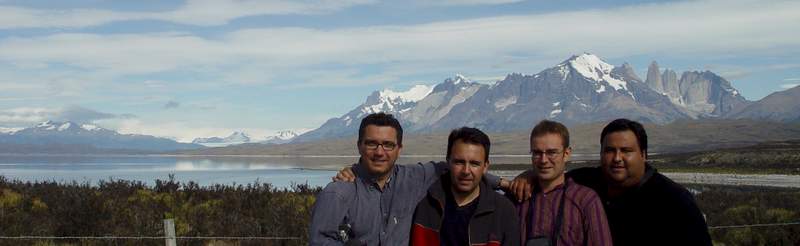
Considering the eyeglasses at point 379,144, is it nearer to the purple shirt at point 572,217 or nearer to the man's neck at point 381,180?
the man's neck at point 381,180

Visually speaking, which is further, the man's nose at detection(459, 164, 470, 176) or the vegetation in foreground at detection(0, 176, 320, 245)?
the vegetation in foreground at detection(0, 176, 320, 245)

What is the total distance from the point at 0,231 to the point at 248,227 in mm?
3098

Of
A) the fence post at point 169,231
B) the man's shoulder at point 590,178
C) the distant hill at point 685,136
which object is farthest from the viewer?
the distant hill at point 685,136

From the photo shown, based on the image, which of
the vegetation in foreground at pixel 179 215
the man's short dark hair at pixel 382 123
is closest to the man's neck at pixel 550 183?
the man's short dark hair at pixel 382 123

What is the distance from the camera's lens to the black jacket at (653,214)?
3.87m

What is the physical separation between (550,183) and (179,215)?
925cm

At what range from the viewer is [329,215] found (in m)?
3.93

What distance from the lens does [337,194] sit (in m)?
3.95

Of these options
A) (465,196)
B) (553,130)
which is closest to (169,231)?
(465,196)

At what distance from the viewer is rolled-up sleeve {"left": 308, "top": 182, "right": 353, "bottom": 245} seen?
12.9 ft

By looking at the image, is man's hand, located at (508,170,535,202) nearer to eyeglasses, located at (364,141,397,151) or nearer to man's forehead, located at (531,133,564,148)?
man's forehead, located at (531,133,564,148)

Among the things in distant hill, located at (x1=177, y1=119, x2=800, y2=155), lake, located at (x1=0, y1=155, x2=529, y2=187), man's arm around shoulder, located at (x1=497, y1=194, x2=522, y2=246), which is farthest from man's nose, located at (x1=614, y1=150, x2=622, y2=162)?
distant hill, located at (x1=177, y1=119, x2=800, y2=155)

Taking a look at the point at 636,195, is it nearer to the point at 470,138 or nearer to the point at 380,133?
the point at 470,138

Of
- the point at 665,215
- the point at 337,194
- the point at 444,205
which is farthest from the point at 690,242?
the point at 337,194
